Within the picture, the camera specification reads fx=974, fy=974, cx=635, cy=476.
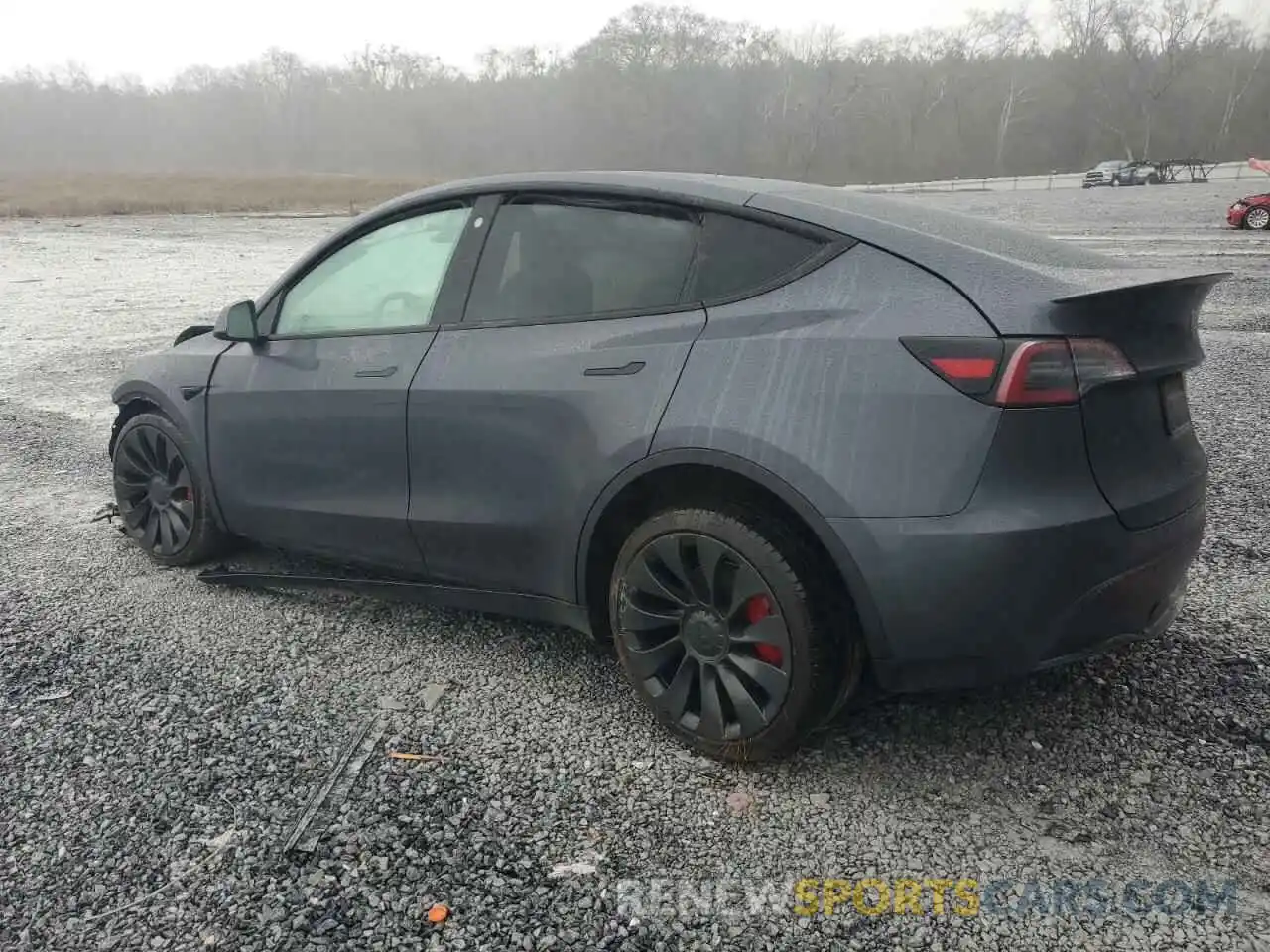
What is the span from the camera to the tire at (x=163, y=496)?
4.10 m

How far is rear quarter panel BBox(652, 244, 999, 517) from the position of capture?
2.32m

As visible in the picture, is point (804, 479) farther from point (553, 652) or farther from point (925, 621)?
point (553, 652)

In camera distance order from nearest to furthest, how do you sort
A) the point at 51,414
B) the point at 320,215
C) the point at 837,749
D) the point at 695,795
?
the point at 695,795, the point at 837,749, the point at 51,414, the point at 320,215

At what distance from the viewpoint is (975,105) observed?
106 m

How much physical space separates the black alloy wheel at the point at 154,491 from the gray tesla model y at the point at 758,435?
92cm

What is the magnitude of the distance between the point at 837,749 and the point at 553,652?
111 centimetres

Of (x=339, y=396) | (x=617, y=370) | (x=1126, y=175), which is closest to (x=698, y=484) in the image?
(x=617, y=370)

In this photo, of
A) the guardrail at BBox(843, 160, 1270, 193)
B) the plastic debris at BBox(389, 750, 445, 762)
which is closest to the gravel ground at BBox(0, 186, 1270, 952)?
the plastic debris at BBox(389, 750, 445, 762)

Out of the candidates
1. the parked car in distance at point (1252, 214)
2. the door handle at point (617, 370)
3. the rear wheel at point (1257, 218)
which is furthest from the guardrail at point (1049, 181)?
the door handle at point (617, 370)

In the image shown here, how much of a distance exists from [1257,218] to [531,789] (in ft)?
70.9

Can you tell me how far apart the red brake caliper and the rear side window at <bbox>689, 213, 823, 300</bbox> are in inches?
32.9

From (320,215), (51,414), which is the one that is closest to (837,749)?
(51,414)

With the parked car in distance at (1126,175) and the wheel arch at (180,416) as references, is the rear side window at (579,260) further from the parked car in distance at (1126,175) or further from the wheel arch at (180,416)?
the parked car in distance at (1126,175)

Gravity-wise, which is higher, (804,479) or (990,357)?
(990,357)
